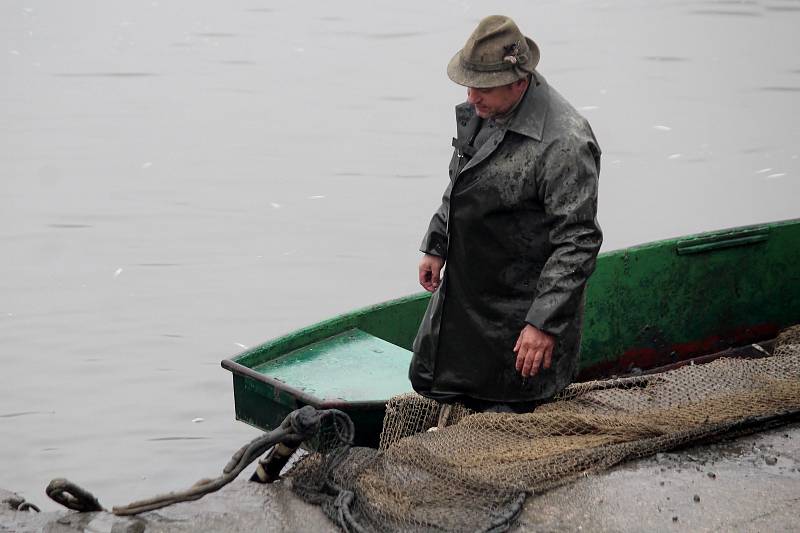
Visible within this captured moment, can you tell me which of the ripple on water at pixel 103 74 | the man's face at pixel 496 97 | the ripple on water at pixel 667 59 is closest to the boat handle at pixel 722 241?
the man's face at pixel 496 97

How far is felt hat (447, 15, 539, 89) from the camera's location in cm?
464

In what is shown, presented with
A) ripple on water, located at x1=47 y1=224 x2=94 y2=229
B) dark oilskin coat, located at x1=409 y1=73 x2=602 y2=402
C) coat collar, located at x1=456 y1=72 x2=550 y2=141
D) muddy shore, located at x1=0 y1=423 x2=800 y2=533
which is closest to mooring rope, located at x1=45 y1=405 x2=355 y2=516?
muddy shore, located at x1=0 y1=423 x2=800 y2=533

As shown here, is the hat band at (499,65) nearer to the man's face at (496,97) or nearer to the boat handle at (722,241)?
the man's face at (496,97)

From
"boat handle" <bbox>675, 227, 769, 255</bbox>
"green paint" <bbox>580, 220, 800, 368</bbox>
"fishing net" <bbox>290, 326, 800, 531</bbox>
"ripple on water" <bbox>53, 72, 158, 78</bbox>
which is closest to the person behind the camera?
"fishing net" <bbox>290, 326, 800, 531</bbox>

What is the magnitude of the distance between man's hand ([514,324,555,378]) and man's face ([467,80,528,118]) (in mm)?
836

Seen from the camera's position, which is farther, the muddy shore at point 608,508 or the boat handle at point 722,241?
the boat handle at point 722,241

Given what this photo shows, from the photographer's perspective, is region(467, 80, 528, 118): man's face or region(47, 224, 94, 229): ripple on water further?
region(47, 224, 94, 229): ripple on water

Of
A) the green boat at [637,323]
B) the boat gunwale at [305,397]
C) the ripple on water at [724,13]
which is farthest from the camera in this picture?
the ripple on water at [724,13]

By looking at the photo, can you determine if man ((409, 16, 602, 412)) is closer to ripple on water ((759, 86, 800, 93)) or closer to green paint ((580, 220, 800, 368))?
green paint ((580, 220, 800, 368))

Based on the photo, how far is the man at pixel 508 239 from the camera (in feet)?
15.1

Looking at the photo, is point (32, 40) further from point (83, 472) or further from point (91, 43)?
point (83, 472)

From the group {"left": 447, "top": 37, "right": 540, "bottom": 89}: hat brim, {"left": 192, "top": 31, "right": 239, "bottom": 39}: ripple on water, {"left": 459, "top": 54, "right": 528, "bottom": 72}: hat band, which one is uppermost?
{"left": 459, "top": 54, "right": 528, "bottom": 72}: hat band

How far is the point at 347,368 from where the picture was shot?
6.38m

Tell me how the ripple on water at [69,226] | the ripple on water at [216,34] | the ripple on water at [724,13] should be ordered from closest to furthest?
the ripple on water at [69,226] → the ripple on water at [216,34] → the ripple on water at [724,13]
